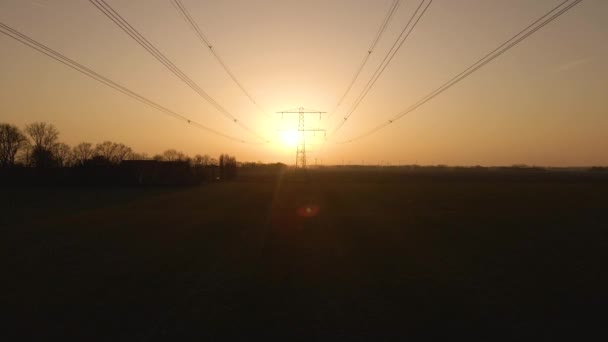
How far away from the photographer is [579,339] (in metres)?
6.00

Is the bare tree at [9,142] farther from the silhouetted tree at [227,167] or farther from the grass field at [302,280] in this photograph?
the grass field at [302,280]

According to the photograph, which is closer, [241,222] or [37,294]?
[37,294]

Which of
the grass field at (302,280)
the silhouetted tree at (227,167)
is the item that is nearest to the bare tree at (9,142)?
the silhouetted tree at (227,167)

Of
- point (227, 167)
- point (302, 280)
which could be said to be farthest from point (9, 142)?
point (302, 280)

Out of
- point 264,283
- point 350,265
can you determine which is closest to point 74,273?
point 264,283

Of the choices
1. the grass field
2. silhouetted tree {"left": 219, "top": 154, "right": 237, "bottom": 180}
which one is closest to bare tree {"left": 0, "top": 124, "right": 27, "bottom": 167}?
silhouetted tree {"left": 219, "top": 154, "right": 237, "bottom": 180}

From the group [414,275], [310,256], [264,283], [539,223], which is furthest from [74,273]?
[539,223]

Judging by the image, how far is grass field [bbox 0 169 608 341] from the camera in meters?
6.41

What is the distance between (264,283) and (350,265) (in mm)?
2723

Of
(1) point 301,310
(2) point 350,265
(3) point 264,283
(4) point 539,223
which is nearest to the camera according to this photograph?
(1) point 301,310

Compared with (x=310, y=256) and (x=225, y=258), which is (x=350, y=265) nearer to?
(x=310, y=256)

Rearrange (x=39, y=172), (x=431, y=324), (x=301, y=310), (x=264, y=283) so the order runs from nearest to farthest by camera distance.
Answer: (x=431, y=324)
(x=301, y=310)
(x=264, y=283)
(x=39, y=172)

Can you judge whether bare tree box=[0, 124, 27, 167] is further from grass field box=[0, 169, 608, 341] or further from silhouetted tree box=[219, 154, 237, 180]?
grass field box=[0, 169, 608, 341]

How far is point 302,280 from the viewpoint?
920 cm
